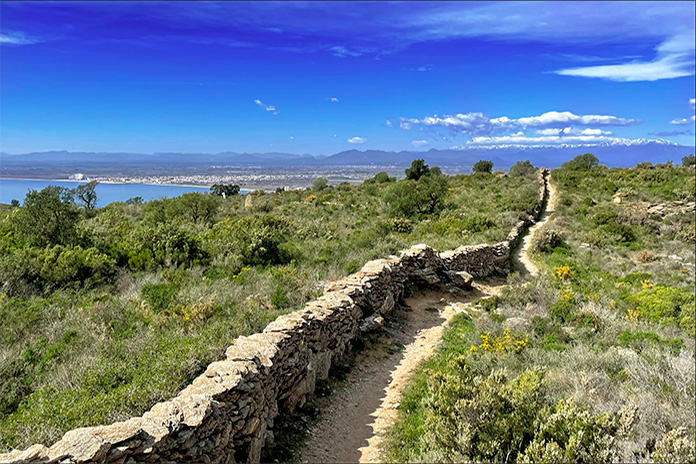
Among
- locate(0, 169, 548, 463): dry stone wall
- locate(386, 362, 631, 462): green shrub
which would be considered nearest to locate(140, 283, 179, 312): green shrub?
locate(0, 169, 548, 463): dry stone wall

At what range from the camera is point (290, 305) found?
28.4 feet

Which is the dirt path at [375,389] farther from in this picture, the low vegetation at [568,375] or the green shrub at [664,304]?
the green shrub at [664,304]

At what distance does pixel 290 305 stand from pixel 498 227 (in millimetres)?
17131

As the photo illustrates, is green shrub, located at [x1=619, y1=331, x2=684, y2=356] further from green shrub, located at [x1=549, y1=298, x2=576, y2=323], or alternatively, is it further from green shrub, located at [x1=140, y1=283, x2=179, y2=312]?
green shrub, located at [x1=140, y1=283, x2=179, y2=312]

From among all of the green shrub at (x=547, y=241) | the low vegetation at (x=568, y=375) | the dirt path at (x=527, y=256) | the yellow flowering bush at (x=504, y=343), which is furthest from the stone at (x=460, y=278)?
the green shrub at (x=547, y=241)

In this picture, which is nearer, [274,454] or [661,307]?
[274,454]

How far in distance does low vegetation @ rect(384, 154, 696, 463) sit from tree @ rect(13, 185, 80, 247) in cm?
1306

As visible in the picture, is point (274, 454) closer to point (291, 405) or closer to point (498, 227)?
point (291, 405)

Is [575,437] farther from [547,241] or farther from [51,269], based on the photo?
[547,241]

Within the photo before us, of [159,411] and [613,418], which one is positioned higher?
[159,411]

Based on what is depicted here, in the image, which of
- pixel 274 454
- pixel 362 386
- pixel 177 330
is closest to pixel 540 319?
pixel 362 386

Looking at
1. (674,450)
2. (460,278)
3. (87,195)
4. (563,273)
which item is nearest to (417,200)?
(563,273)

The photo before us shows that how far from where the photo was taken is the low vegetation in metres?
4.61

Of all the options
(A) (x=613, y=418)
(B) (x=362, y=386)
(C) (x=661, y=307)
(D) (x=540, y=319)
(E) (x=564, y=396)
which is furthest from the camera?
(C) (x=661, y=307)
